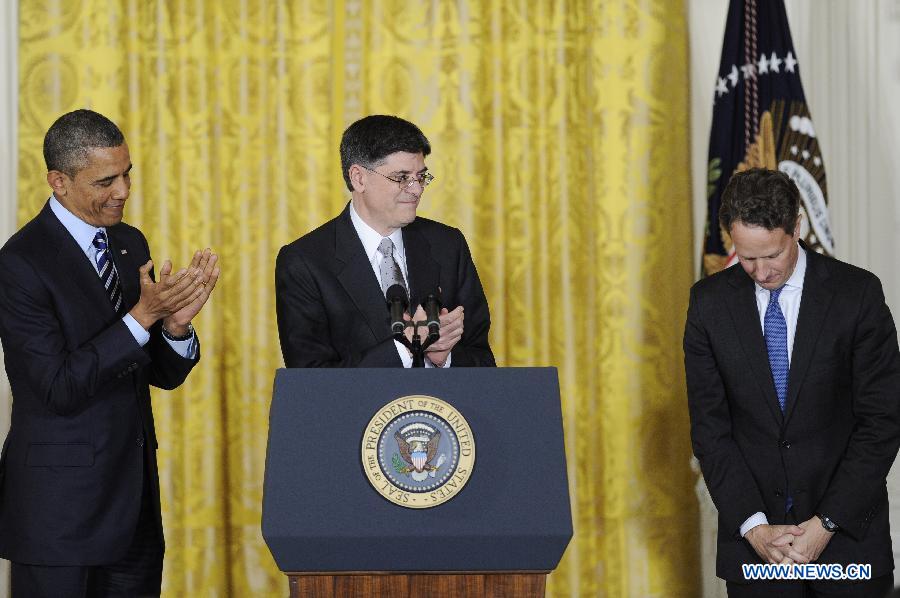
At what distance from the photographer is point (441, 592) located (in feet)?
7.34

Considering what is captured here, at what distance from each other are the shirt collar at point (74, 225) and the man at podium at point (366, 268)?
0.52 meters

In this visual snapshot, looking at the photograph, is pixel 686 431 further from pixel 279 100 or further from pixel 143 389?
pixel 143 389

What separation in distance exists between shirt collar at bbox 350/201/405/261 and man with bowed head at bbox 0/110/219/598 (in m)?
0.45

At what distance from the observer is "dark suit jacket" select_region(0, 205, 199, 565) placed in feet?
9.19

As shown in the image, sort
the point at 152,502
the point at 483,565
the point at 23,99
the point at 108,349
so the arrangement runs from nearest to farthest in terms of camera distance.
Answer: the point at 483,565, the point at 108,349, the point at 152,502, the point at 23,99

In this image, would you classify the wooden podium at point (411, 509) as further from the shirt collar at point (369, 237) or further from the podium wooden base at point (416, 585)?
the shirt collar at point (369, 237)

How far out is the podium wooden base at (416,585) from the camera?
2234 mm

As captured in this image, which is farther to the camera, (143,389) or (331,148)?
(331,148)

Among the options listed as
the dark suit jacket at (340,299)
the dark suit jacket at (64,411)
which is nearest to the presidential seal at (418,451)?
the dark suit jacket at (340,299)

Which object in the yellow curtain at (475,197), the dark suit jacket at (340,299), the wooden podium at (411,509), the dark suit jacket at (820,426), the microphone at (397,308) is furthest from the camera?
the yellow curtain at (475,197)

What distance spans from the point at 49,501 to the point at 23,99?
2.62m

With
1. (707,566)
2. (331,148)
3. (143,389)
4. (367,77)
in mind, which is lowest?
(707,566)

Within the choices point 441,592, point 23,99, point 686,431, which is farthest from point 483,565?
point 23,99

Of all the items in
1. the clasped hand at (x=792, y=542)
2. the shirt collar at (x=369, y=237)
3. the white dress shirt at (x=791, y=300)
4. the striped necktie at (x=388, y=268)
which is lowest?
the clasped hand at (x=792, y=542)
